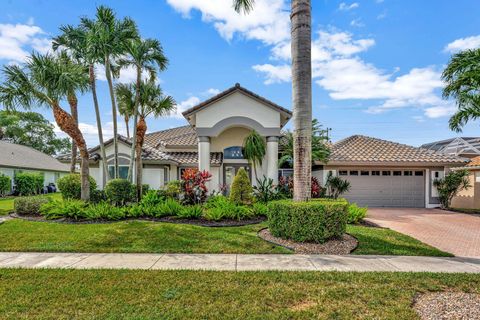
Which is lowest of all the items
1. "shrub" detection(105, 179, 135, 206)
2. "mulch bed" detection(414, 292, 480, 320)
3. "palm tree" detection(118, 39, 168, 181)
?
"mulch bed" detection(414, 292, 480, 320)

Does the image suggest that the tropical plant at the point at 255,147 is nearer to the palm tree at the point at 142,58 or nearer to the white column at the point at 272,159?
the white column at the point at 272,159

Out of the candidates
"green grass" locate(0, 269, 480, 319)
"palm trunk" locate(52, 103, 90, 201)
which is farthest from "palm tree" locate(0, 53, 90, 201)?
"green grass" locate(0, 269, 480, 319)

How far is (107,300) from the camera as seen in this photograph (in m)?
4.41

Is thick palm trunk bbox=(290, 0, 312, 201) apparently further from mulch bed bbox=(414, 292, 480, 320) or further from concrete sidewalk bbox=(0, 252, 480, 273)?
mulch bed bbox=(414, 292, 480, 320)

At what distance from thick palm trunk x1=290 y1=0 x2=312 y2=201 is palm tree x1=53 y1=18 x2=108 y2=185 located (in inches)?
377

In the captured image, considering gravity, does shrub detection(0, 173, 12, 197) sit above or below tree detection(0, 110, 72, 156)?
below

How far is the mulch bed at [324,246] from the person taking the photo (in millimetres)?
7293

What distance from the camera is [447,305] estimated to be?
14.2ft

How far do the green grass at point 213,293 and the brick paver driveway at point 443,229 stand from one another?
10.4 feet

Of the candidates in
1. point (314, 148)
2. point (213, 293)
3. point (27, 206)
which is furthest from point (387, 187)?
point (27, 206)

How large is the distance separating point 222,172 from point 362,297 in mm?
14670

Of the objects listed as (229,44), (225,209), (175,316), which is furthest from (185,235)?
(229,44)

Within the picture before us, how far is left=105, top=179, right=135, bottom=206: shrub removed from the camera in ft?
41.7

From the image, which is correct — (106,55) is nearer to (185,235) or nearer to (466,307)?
(185,235)
